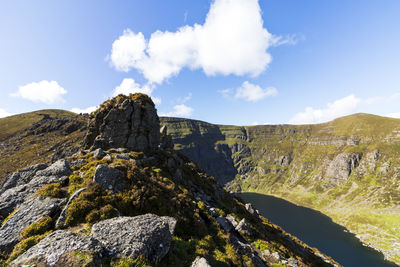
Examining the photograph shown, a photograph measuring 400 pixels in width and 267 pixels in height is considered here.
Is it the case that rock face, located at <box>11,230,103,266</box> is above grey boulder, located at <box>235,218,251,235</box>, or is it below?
above

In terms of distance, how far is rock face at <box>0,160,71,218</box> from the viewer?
1298 cm

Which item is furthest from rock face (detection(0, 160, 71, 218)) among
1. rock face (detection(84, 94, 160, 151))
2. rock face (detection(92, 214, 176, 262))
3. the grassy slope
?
the grassy slope

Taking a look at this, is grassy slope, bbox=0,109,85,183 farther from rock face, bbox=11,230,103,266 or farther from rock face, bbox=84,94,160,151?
rock face, bbox=11,230,103,266

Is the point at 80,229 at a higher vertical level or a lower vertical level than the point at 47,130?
lower

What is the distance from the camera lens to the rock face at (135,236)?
26.1 feet

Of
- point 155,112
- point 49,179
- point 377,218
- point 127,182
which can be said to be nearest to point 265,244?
point 127,182

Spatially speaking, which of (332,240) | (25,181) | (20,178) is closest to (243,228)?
(25,181)

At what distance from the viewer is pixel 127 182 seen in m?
15.1

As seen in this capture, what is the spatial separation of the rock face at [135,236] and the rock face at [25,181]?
9.63m

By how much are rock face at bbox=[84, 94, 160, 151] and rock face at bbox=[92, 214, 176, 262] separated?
88.0ft

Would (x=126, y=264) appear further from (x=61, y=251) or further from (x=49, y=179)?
(x=49, y=179)

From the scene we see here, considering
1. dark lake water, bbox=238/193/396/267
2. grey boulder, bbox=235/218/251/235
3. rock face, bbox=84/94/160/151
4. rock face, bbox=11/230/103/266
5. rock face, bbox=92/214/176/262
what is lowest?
dark lake water, bbox=238/193/396/267

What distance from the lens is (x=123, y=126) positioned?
35875 mm

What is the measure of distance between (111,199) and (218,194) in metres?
27.5
